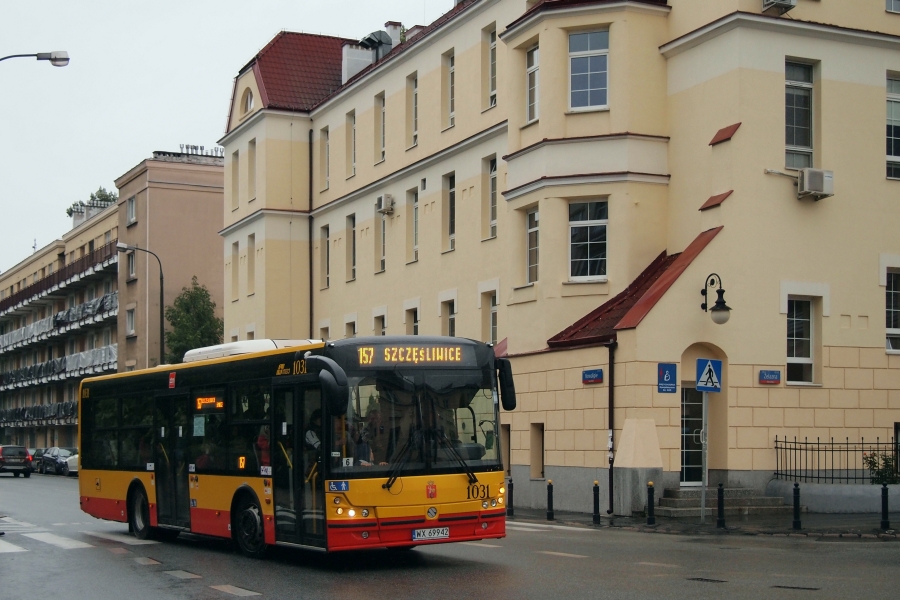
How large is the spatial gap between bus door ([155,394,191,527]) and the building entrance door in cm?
1118

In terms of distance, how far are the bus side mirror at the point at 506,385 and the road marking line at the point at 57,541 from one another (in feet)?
25.8

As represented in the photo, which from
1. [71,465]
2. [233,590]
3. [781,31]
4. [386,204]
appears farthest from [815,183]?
[71,465]

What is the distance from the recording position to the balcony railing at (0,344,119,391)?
233 feet

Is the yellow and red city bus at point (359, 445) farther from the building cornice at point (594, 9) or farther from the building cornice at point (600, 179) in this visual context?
the building cornice at point (594, 9)

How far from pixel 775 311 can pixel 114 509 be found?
1370 cm

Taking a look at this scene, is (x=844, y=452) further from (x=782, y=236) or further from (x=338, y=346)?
(x=338, y=346)

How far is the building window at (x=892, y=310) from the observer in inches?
1088

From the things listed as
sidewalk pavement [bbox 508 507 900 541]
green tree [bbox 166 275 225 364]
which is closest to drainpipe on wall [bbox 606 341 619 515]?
sidewalk pavement [bbox 508 507 900 541]

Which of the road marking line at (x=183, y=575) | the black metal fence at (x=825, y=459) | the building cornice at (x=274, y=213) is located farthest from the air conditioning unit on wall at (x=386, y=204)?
the road marking line at (x=183, y=575)

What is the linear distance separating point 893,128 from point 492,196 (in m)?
11.0

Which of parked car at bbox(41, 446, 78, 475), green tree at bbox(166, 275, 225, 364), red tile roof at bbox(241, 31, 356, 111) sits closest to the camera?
red tile roof at bbox(241, 31, 356, 111)

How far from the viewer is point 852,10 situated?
90.7 feet

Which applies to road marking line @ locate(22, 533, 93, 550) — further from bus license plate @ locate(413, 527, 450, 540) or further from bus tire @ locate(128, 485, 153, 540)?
bus license plate @ locate(413, 527, 450, 540)

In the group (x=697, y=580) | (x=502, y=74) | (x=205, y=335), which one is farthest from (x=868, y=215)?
(x=205, y=335)
